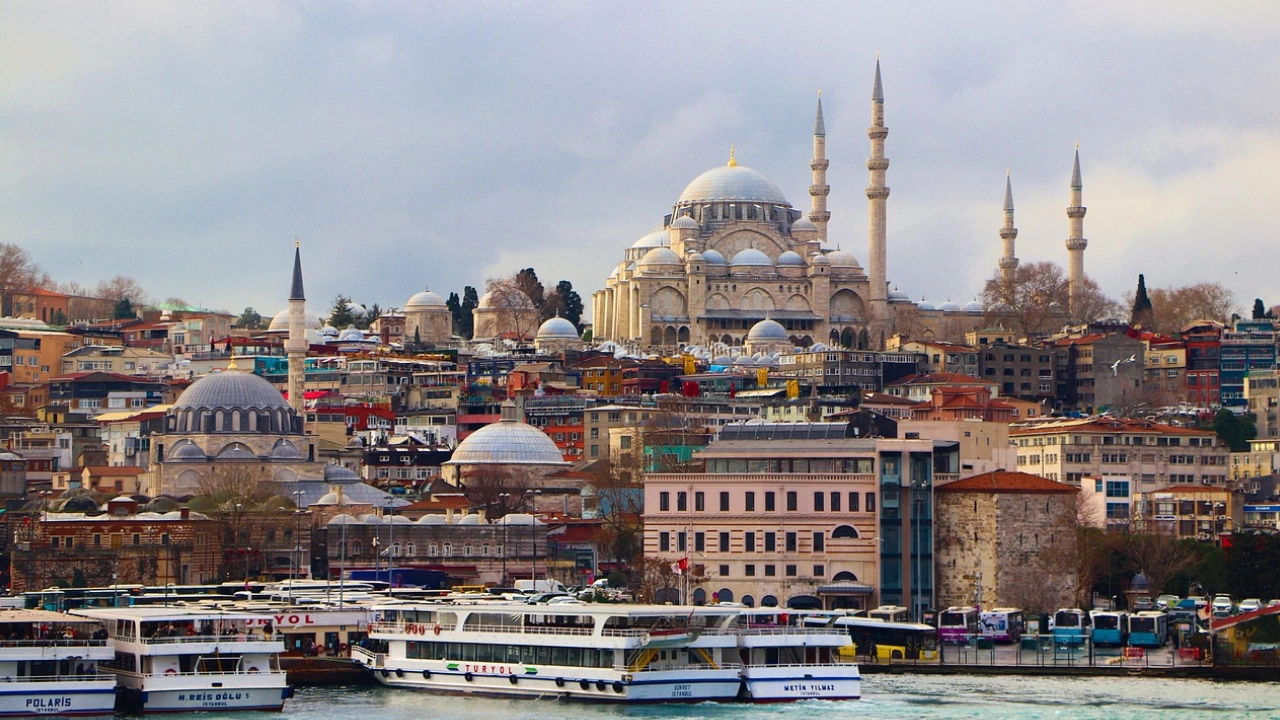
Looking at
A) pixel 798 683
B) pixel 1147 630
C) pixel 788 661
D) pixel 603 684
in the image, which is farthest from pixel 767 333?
pixel 603 684

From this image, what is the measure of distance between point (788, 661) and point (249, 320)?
90135 mm

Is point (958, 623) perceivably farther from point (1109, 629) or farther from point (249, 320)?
point (249, 320)

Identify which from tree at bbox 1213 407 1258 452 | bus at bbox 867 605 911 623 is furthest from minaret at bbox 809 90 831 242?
bus at bbox 867 605 911 623

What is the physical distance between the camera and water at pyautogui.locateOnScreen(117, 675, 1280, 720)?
3703 centimetres

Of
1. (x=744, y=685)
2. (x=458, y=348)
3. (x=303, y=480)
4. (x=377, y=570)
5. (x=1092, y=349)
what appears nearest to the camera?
(x=744, y=685)

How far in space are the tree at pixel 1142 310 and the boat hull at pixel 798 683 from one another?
64.7m

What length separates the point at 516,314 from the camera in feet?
352

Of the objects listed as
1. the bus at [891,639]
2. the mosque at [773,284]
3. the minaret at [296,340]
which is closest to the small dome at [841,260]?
the mosque at [773,284]

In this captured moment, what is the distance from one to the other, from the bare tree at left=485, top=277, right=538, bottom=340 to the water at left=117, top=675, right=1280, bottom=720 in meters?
66.3

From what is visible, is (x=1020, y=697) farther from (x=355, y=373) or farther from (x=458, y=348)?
(x=458, y=348)

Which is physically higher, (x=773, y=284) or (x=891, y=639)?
(x=773, y=284)

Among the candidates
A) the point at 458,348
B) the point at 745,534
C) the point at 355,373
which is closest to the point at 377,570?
the point at 745,534

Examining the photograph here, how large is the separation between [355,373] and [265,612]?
4938 cm

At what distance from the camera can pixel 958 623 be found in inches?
1816
